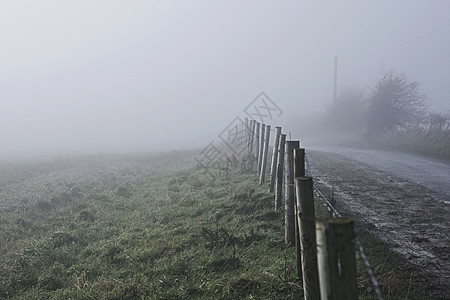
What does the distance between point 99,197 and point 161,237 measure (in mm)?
6842

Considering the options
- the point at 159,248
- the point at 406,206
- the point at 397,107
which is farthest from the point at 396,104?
the point at 159,248

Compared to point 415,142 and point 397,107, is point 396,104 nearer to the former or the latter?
point 397,107

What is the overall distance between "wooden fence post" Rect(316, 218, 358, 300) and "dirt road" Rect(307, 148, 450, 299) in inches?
127

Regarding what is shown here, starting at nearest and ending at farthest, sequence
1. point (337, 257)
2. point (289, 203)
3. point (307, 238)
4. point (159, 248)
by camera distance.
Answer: point (337, 257) < point (307, 238) < point (289, 203) < point (159, 248)

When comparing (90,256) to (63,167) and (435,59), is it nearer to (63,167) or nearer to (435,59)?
(63,167)

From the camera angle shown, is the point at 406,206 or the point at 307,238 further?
the point at 406,206

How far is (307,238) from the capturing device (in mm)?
3873

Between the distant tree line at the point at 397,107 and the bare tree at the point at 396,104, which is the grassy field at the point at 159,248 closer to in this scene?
the distant tree line at the point at 397,107

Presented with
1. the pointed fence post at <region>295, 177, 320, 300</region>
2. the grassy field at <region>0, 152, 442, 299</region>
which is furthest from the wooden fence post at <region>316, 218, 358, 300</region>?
the grassy field at <region>0, 152, 442, 299</region>

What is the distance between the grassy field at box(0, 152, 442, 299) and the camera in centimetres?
524

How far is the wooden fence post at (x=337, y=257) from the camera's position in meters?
2.35

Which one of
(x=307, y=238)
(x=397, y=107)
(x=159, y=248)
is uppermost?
(x=397, y=107)

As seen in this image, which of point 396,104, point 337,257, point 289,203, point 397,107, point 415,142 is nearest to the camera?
point 337,257

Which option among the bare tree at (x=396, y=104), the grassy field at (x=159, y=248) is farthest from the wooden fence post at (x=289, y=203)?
the bare tree at (x=396, y=104)
